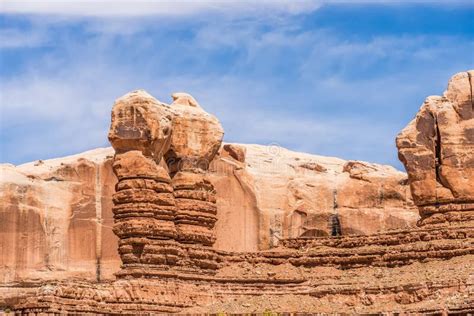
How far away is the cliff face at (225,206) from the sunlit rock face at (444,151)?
6728mm

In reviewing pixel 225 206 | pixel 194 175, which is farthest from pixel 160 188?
pixel 225 206

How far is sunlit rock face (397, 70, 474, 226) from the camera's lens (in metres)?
71.8

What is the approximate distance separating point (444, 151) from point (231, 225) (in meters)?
11.3

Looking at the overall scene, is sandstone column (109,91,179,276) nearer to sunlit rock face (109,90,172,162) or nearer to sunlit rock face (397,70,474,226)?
sunlit rock face (109,90,172,162)

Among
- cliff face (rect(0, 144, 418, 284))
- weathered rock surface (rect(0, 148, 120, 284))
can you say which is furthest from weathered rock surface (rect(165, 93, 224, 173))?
weathered rock surface (rect(0, 148, 120, 284))

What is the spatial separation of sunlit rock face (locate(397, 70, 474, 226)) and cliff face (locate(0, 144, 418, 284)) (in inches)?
265

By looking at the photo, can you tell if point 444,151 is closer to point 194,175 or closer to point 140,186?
point 194,175

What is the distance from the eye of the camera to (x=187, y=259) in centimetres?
7094

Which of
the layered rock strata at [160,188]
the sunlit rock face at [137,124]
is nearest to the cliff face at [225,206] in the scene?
the layered rock strata at [160,188]

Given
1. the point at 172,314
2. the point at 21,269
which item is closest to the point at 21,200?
the point at 21,269

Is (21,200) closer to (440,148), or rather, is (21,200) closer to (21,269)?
(21,269)

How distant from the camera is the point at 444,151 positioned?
237 feet

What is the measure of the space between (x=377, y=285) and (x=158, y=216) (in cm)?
829

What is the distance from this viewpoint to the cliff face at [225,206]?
80188mm
